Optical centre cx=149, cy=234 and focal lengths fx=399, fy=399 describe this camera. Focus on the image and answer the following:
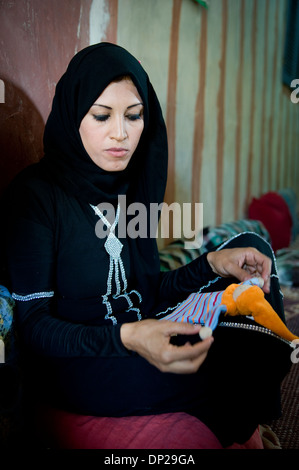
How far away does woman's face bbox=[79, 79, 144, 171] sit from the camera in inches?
42.5

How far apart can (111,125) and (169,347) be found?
→ 618mm

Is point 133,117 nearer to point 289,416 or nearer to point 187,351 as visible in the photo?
point 187,351

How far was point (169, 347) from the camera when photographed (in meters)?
0.82

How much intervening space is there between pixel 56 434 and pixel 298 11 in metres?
4.97

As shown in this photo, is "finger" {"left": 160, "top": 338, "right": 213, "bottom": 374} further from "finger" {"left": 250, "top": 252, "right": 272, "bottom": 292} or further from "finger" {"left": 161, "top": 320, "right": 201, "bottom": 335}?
"finger" {"left": 250, "top": 252, "right": 272, "bottom": 292}

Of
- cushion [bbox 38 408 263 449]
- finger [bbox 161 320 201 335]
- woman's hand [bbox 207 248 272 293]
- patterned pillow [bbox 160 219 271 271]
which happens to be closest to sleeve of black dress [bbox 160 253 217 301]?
woman's hand [bbox 207 248 272 293]

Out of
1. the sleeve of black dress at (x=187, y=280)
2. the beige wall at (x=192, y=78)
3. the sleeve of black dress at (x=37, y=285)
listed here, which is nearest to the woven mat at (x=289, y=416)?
the sleeve of black dress at (x=187, y=280)

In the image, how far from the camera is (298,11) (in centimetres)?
449

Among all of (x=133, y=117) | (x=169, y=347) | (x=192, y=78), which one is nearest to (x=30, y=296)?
(x=169, y=347)

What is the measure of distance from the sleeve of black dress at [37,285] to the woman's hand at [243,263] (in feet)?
1.69

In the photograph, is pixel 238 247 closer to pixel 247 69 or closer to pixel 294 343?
pixel 294 343

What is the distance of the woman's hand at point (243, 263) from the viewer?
4.17 feet

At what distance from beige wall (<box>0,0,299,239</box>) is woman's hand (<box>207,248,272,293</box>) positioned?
2.50ft
